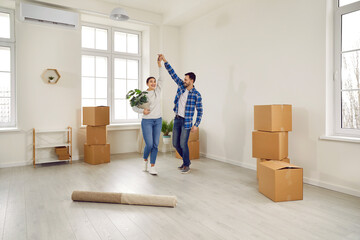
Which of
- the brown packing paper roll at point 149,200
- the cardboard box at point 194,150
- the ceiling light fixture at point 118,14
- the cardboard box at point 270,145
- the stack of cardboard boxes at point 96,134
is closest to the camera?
the brown packing paper roll at point 149,200

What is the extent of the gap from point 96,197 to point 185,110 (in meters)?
1.81

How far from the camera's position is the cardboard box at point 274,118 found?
316 cm

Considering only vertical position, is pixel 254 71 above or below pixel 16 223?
above

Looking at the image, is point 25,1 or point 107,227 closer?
point 107,227

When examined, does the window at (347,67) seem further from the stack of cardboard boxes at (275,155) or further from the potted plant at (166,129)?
the potted plant at (166,129)

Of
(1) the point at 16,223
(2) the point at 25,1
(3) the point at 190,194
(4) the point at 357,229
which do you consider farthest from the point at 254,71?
(2) the point at 25,1

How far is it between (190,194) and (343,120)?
2.11 meters

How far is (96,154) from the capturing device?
4566mm

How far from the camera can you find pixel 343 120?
10.4 feet

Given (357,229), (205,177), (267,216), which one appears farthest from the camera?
(205,177)

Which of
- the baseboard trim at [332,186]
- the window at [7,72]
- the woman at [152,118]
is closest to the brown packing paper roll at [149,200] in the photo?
the woman at [152,118]

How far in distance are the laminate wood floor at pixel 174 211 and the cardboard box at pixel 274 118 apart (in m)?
0.78

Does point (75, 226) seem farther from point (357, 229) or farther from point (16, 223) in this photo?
point (357, 229)

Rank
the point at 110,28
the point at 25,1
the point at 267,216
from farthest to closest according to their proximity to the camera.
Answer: the point at 110,28, the point at 25,1, the point at 267,216
